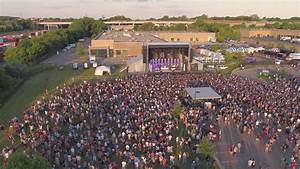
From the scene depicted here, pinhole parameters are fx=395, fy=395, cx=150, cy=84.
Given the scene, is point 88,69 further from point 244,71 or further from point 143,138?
point 143,138

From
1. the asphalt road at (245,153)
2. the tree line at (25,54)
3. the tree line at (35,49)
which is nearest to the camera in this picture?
the asphalt road at (245,153)

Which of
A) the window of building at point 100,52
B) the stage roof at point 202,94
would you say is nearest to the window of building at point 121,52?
the window of building at point 100,52

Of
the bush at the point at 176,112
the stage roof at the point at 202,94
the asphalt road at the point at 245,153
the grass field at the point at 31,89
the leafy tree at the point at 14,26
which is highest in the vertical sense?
the leafy tree at the point at 14,26

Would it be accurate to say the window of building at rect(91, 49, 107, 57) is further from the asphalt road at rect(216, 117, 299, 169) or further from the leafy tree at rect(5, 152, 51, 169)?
the leafy tree at rect(5, 152, 51, 169)

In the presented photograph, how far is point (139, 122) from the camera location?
21828 millimetres

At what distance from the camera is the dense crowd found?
59.7ft

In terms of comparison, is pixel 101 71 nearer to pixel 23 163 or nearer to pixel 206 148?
pixel 206 148

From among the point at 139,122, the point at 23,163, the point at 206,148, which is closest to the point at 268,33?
the point at 139,122

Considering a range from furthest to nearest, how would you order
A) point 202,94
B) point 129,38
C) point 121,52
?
point 129,38, point 121,52, point 202,94

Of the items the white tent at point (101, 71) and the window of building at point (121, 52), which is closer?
the white tent at point (101, 71)

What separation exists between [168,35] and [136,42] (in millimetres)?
29201

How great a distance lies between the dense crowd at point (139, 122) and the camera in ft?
59.7

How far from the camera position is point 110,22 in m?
151

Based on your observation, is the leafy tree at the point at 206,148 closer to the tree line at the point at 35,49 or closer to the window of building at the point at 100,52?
the tree line at the point at 35,49
